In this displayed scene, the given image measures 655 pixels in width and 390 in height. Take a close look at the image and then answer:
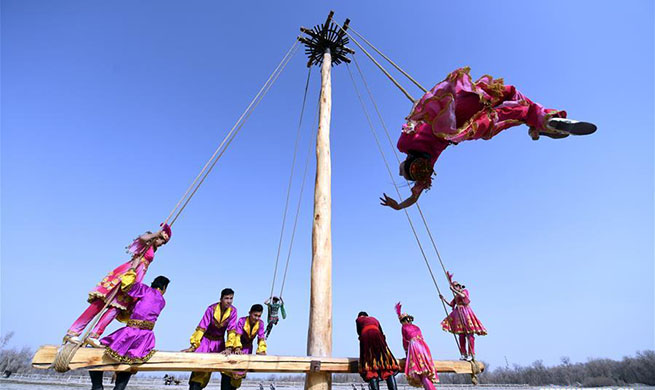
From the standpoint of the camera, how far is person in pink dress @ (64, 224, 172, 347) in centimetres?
292

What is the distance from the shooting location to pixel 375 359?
404 centimetres

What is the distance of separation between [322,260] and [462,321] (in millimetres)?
2788

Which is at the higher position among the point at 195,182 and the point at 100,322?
the point at 195,182

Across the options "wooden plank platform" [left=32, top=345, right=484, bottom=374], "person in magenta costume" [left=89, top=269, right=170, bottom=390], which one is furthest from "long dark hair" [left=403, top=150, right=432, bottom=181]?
"person in magenta costume" [left=89, top=269, right=170, bottom=390]

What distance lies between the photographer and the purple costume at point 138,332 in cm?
298

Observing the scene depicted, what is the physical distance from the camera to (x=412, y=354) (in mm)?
4336

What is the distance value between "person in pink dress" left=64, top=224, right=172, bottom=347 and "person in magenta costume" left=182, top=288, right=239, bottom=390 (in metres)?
1.02

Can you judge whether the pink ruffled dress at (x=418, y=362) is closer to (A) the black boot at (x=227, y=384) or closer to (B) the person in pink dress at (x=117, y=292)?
(A) the black boot at (x=227, y=384)

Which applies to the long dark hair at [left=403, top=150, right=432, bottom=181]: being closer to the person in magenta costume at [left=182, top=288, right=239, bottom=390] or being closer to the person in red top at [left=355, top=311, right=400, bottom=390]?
the person in red top at [left=355, top=311, right=400, bottom=390]

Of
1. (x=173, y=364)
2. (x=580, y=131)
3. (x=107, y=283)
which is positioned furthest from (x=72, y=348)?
(x=580, y=131)

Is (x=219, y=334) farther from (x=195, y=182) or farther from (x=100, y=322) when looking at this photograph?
(x=195, y=182)

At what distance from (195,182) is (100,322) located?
6.62 ft

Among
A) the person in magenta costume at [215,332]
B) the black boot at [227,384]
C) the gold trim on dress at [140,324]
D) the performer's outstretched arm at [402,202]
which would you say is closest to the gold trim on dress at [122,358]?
the gold trim on dress at [140,324]

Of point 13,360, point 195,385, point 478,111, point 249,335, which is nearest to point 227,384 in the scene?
point 195,385
